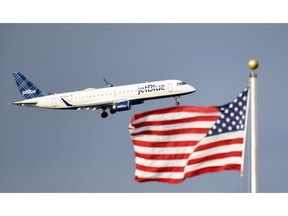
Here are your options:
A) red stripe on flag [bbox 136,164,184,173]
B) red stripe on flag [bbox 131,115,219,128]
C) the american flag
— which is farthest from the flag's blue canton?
red stripe on flag [bbox 136,164,184,173]

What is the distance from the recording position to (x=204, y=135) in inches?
1517

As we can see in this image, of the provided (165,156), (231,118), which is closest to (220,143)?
(231,118)

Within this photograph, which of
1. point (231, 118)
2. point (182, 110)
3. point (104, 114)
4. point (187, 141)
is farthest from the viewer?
point (104, 114)

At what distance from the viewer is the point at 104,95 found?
4498 inches

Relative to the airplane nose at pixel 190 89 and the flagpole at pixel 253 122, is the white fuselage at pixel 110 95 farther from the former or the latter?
the flagpole at pixel 253 122

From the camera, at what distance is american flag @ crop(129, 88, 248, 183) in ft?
124

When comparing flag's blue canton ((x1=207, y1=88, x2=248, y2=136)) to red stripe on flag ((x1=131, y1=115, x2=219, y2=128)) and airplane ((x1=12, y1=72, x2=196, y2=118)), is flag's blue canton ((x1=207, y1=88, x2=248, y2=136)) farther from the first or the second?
airplane ((x1=12, y1=72, x2=196, y2=118))

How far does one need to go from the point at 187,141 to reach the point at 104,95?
7594 cm

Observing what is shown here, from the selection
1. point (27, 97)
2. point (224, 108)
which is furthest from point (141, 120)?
point (27, 97)

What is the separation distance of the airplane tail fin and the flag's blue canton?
8798 centimetres

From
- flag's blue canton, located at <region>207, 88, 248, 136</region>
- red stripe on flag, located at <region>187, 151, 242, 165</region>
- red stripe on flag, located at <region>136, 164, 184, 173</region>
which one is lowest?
red stripe on flag, located at <region>136, 164, 184, 173</region>

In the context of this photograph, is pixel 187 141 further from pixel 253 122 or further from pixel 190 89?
pixel 190 89

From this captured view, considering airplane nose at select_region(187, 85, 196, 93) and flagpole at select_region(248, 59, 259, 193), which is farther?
airplane nose at select_region(187, 85, 196, 93)

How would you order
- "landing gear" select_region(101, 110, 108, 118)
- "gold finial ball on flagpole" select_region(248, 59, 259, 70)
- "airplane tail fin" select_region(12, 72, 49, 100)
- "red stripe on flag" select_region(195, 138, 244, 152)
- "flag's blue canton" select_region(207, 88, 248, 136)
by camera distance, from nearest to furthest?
1. "gold finial ball on flagpole" select_region(248, 59, 259, 70)
2. "flag's blue canton" select_region(207, 88, 248, 136)
3. "red stripe on flag" select_region(195, 138, 244, 152)
4. "landing gear" select_region(101, 110, 108, 118)
5. "airplane tail fin" select_region(12, 72, 49, 100)
